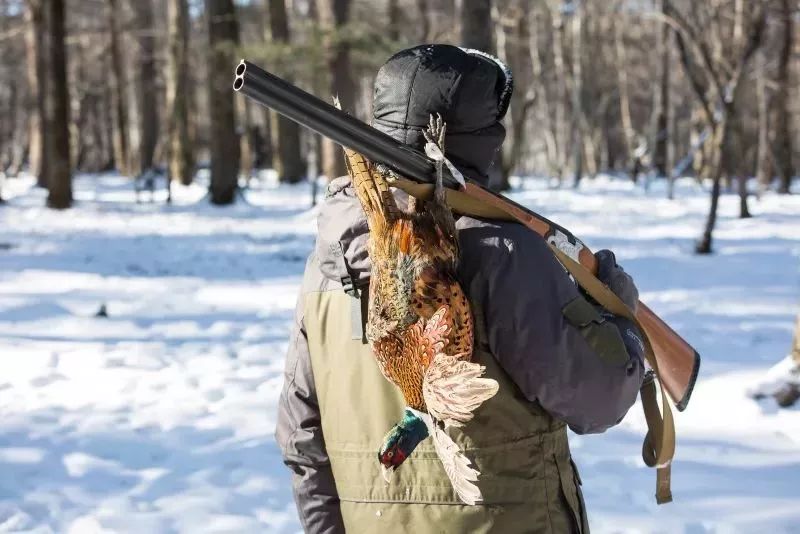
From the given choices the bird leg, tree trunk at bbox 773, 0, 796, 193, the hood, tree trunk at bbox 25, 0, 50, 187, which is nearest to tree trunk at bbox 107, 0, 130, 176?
tree trunk at bbox 25, 0, 50, 187

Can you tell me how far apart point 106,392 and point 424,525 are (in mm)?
4581

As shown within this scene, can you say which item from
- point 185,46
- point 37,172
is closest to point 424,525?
point 185,46

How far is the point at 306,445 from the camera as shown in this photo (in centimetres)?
188

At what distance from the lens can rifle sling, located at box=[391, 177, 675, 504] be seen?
5.25 feet

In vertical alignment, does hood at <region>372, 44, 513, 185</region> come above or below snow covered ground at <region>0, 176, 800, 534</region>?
above

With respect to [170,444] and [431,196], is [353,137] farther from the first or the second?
[170,444]

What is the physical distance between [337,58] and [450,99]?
1382cm

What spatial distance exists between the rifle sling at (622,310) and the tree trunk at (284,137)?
1892 cm

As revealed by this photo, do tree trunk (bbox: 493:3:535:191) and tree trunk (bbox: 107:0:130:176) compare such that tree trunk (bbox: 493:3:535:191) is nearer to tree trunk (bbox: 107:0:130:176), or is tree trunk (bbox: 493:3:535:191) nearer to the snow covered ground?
the snow covered ground

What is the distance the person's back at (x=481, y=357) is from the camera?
1.57m

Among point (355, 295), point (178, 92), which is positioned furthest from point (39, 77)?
point (355, 295)

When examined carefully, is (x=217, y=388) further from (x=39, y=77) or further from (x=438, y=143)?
(x=39, y=77)

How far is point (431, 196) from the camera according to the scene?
1.56m

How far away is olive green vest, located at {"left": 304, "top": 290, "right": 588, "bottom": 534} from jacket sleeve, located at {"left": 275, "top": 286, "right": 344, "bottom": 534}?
59mm
